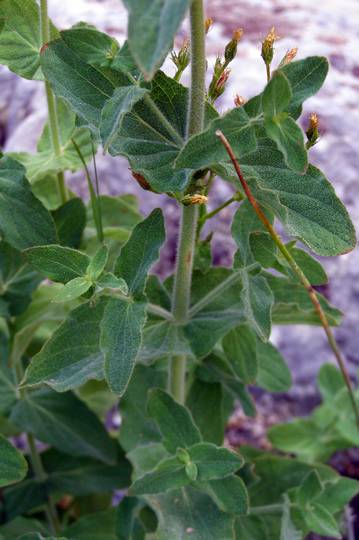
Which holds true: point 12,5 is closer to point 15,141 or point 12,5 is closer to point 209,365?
point 209,365

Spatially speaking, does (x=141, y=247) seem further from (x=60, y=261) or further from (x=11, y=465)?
(x=11, y=465)

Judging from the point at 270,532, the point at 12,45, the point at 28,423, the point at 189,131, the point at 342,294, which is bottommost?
the point at 270,532

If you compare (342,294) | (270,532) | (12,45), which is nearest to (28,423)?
(270,532)

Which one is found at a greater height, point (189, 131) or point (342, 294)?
point (189, 131)

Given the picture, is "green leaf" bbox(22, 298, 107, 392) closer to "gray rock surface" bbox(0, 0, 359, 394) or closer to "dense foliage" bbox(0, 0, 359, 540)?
"dense foliage" bbox(0, 0, 359, 540)

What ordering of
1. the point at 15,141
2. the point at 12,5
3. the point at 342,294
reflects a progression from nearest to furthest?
the point at 12,5, the point at 342,294, the point at 15,141

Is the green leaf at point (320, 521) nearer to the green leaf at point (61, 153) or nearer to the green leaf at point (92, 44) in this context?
the green leaf at point (61, 153)
